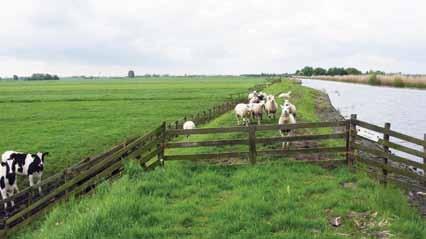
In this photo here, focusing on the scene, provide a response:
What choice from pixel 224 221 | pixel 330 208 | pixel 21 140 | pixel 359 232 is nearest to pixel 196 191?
pixel 224 221

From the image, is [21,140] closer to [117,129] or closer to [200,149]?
[117,129]

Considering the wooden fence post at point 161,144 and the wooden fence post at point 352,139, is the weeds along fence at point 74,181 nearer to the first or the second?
the wooden fence post at point 161,144

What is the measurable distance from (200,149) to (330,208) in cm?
747

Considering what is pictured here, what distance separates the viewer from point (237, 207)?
8.86m

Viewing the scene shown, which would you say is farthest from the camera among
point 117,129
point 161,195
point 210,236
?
point 117,129

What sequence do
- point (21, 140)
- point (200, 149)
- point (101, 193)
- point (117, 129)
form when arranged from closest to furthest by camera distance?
point (101, 193), point (200, 149), point (21, 140), point (117, 129)

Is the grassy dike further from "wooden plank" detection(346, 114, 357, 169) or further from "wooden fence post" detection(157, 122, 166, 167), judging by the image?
"wooden fence post" detection(157, 122, 166, 167)

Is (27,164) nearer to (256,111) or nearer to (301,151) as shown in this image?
(301,151)

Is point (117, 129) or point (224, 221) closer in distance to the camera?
point (224, 221)

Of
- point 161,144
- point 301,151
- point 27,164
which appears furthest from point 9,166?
point 301,151

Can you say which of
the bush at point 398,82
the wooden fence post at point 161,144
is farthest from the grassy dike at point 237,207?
the bush at point 398,82

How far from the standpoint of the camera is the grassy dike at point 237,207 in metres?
7.81

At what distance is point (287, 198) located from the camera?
927 cm

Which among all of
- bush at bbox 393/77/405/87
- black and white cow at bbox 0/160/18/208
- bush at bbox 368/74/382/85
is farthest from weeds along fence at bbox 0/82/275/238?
bush at bbox 368/74/382/85
